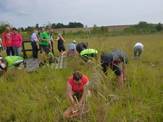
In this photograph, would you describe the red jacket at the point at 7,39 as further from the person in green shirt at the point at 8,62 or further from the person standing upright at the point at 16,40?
the person in green shirt at the point at 8,62

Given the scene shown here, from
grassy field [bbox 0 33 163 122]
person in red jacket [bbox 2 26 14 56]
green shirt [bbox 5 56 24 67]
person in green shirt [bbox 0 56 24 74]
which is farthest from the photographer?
person in red jacket [bbox 2 26 14 56]

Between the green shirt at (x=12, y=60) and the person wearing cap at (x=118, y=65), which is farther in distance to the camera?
the green shirt at (x=12, y=60)

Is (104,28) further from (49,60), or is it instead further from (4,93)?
(4,93)

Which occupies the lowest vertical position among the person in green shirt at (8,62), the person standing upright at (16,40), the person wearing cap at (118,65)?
the person in green shirt at (8,62)

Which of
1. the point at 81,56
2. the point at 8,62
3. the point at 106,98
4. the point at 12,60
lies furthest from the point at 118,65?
the point at 12,60

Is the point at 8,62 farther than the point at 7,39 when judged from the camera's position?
No

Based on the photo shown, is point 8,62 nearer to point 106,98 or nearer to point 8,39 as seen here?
point 8,39

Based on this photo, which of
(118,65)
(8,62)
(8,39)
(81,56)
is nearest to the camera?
(118,65)

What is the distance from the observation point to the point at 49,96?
4.87m

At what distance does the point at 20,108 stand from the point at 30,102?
0.35 meters

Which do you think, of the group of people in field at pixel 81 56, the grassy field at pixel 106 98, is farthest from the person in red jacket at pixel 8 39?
the grassy field at pixel 106 98

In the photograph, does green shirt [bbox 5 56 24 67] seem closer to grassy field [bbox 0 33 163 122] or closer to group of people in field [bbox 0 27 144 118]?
group of people in field [bbox 0 27 144 118]

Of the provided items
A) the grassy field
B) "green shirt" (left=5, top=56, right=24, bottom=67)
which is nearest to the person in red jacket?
"green shirt" (left=5, top=56, right=24, bottom=67)

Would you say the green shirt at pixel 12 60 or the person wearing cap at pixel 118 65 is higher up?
the person wearing cap at pixel 118 65
